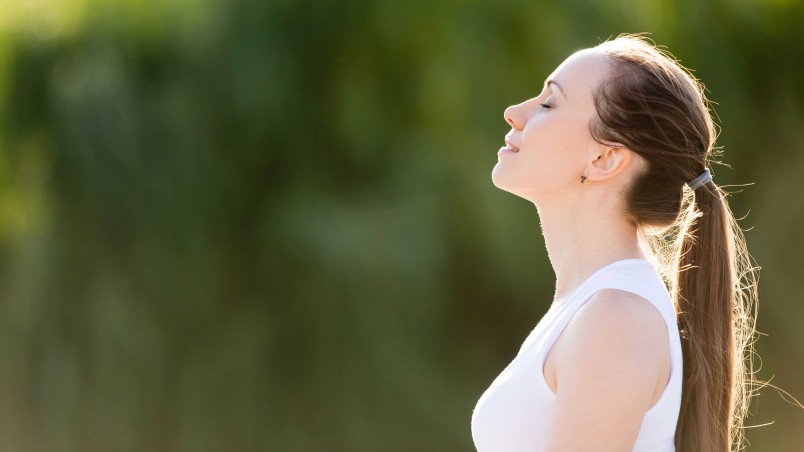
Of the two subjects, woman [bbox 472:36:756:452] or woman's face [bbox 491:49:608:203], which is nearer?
woman [bbox 472:36:756:452]

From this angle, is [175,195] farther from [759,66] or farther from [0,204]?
[759,66]

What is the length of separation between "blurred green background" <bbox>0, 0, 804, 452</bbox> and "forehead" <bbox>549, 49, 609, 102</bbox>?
1.98 meters

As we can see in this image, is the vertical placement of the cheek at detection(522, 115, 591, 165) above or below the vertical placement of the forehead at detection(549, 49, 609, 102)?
below

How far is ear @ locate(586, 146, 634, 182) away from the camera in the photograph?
100 cm

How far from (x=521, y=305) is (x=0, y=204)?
6.02 feet

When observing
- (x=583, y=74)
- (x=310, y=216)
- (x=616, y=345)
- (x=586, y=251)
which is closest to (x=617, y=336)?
(x=616, y=345)

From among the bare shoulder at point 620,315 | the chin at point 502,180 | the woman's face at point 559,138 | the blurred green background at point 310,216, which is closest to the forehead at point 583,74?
the woman's face at point 559,138

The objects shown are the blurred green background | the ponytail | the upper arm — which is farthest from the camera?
the blurred green background

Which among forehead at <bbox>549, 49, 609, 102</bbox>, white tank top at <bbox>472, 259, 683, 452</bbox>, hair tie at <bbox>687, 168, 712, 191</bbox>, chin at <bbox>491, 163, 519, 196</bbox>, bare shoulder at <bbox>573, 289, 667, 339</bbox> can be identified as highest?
forehead at <bbox>549, 49, 609, 102</bbox>

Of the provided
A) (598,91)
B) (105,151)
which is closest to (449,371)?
(105,151)

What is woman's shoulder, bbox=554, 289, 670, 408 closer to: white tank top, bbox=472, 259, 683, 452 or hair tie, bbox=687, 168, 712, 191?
white tank top, bbox=472, 259, 683, 452

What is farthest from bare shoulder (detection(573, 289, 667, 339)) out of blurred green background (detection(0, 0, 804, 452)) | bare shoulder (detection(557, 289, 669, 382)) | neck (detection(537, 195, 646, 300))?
blurred green background (detection(0, 0, 804, 452))

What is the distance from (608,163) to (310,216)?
7.08 feet

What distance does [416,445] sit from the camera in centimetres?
302
